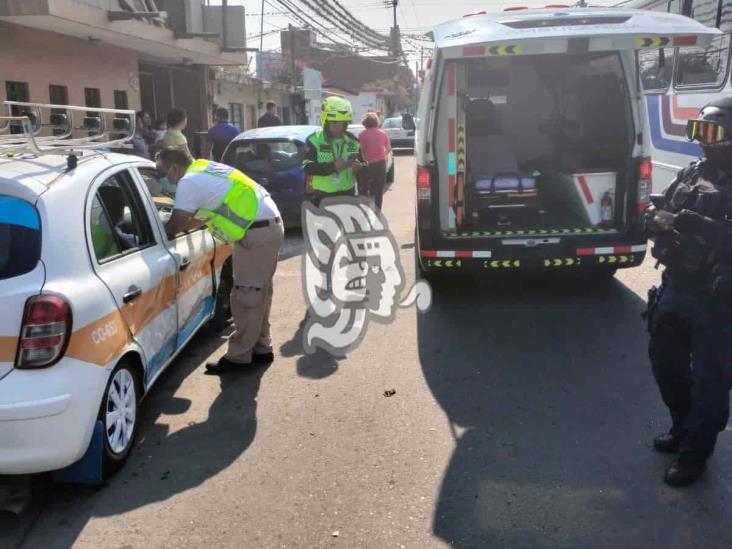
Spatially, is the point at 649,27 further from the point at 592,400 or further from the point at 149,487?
the point at 149,487

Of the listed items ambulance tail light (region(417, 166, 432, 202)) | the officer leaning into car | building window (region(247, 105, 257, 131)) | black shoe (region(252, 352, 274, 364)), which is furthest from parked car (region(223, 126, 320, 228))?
building window (region(247, 105, 257, 131))

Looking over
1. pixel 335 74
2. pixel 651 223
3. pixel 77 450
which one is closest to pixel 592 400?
pixel 651 223

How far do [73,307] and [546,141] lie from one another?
6.50 metres

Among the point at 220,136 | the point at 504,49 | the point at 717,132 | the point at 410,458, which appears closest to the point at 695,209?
the point at 717,132

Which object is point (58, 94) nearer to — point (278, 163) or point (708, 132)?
point (278, 163)

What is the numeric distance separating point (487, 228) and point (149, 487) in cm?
396

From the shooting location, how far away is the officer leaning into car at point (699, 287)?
305cm

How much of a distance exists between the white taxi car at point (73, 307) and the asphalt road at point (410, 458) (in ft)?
1.18

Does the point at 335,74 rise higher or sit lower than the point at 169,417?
higher

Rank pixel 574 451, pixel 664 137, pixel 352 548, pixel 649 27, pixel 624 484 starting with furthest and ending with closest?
pixel 664 137 < pixel 649 27 < pixel 574 451 < pixel 624 484 < pixel 352 548

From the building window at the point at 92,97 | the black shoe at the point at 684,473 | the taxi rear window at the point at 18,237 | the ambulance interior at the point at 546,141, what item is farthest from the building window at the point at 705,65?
the building window at the point at 92,97

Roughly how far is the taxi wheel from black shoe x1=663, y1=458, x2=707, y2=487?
264 centimetres

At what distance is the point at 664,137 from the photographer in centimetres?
941

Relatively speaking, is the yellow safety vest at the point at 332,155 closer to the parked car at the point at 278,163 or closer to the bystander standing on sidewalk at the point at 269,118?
the parked car at the point at 278,163
